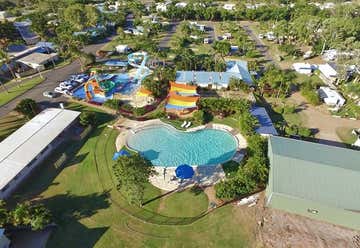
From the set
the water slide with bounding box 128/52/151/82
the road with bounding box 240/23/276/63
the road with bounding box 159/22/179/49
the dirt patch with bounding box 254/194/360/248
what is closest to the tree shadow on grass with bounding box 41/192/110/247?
the dirt patch with bounding box 254/194/360/248

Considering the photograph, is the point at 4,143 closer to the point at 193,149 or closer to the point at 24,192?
the point at 24,192

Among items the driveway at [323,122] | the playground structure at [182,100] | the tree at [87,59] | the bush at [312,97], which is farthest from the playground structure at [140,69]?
the bush at [312,97]

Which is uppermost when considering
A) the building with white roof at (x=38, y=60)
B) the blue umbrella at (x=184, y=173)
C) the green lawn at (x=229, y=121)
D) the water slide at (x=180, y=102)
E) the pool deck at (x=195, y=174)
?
the building with white roof at (x=38, y=60)

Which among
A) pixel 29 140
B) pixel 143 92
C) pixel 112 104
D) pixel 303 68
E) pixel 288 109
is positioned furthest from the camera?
pixel 303 68

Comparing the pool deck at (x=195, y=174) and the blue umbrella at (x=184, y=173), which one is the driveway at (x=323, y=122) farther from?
the blue umbrella at (x=184, y=173)

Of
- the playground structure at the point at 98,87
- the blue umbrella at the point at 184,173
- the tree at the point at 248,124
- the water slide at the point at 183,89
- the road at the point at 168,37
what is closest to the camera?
the blue umbrella at the point at 184,173

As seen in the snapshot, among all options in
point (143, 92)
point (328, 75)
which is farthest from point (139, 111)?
point (328, 75)

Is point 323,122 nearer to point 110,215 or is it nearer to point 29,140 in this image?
point 110,215
